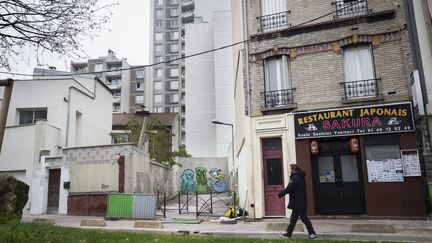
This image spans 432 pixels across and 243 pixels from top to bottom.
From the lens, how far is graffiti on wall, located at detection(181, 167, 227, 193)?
1614 inches

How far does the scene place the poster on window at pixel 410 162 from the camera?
12961 millimetres

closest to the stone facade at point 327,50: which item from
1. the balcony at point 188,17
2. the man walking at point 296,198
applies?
the man walking at point 296,198

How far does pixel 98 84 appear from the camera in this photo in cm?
2836

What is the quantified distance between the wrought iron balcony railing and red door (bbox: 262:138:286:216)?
143 cm

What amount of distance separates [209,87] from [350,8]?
43.0 m

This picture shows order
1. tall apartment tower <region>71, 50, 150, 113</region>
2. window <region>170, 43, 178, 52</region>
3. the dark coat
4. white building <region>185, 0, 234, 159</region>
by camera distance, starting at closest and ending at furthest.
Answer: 1. the dark coat
2. white building <region>185, 0, 234, 159</region>
3. tall apartment tower <region>71, 50, 150, 113</region>
4. window <region>170, 43, 178, 52</region>

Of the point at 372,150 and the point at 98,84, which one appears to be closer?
the point at 372,150

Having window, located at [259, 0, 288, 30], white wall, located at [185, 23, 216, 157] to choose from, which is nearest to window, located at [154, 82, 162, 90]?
white wall, located at [185, 23, 216, 157]

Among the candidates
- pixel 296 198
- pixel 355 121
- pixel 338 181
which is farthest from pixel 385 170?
pixel 296 198

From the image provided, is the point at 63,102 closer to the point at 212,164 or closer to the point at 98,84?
the point at 98,84

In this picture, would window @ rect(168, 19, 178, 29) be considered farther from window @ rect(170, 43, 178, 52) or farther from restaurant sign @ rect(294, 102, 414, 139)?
restaurant sign @ rect(294, 102, 414, 139)

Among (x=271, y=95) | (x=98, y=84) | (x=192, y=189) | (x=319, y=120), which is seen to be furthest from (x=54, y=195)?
(x=192, y=189)

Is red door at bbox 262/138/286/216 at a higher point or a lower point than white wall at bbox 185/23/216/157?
lower

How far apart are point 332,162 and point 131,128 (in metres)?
24.4
